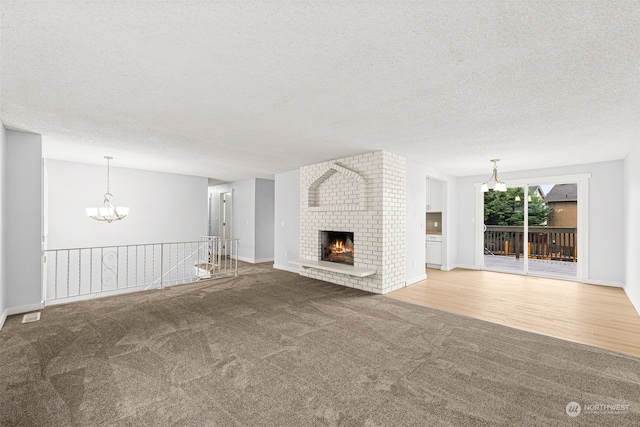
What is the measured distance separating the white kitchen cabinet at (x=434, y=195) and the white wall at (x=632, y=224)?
3475mm

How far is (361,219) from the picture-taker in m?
5.45

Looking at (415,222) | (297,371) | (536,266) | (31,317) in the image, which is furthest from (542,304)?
(31,317)

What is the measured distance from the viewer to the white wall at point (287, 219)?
23.7ft

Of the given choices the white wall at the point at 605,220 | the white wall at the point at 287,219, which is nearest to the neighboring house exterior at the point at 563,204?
the white wall at the point at 605,220

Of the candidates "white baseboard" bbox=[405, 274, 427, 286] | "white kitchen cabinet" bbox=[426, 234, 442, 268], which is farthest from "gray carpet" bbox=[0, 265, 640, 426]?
"white kitchen cabinet" bbox=[426, 234, 442, 268]

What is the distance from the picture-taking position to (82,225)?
6.45m

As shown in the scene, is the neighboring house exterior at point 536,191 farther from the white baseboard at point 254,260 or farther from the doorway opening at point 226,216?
the doorway opening at point 226,216

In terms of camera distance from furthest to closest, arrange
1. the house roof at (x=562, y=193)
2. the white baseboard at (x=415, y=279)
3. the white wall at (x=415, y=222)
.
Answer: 1. the house roof at (x=562, y=193)
2. the white wall at (x=415, y=222)
3. the white baseboard at (x=415, y=279)

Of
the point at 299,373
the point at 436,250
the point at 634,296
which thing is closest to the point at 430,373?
the point at 299,373

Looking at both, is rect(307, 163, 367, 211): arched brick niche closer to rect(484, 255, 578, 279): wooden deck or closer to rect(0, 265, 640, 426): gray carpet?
rect(0, 265, 640, 426): gray carpet

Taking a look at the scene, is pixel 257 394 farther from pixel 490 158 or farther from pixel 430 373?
pixel 490 158

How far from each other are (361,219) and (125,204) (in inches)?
232

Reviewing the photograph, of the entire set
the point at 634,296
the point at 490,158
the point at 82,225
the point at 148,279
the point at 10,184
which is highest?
the point at 490,158

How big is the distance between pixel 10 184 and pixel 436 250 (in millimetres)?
8586
